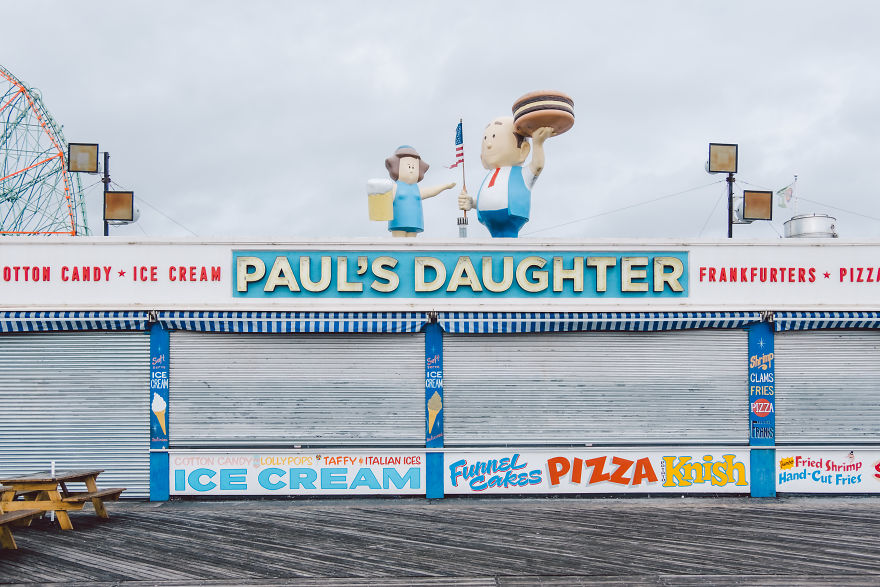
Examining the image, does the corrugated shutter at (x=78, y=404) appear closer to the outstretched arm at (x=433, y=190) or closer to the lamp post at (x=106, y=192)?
the lamp post at (x=106, y=192)

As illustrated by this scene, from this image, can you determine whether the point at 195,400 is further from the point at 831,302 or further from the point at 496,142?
the point at 831,302

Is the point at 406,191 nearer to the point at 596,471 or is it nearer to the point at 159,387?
the point at 159,387

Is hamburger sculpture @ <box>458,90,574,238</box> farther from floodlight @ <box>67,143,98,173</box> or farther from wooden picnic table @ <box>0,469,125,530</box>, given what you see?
floodlight @ <box>67,143,98,173</box>


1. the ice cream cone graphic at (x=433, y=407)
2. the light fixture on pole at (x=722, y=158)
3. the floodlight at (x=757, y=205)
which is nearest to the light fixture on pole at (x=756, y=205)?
the floodlight at (x=757, y=205)

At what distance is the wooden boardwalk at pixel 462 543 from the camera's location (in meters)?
7.41

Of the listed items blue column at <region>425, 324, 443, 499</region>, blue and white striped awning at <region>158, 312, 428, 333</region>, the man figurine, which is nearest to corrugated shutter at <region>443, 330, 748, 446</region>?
blue column at <region>425, 324, 443, 499</region>

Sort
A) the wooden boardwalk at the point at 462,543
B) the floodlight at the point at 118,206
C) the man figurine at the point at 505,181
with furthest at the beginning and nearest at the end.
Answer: the floodlight at the point at 118,206 → the man figurine at the point at 505,181 → the wooden boardwalk at the point at 462,543

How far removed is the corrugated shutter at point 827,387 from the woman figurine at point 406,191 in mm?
7124

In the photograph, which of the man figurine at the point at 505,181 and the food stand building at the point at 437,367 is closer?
the food stand building at the point at 437,367

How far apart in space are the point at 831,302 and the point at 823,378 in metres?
1.39

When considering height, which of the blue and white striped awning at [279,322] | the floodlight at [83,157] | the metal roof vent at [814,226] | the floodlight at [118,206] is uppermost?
the floodlight at [83,157]

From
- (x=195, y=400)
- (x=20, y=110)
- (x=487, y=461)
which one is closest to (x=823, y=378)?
(x=487, y=461)

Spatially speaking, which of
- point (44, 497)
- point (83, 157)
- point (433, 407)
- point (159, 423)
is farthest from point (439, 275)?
point (83, 157)

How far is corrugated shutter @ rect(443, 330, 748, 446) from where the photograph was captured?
11594 millimetres
